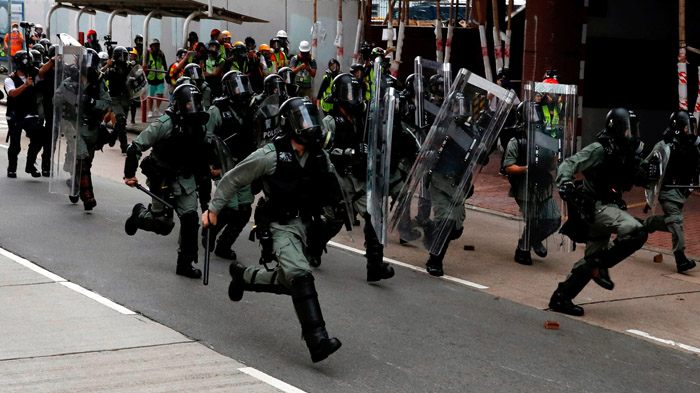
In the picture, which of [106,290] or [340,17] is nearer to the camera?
[106,290]

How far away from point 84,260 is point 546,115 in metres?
4.55

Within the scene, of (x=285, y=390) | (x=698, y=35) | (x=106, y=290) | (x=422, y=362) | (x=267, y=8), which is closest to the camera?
(x=285, y=390)

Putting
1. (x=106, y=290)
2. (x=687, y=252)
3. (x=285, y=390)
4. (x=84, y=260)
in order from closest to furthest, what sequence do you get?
(x=285, y=390) < (x=106, y=290) < (x=84, y=260) < (x=687, y=252)

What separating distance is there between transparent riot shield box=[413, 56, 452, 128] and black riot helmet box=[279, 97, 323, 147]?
13.2 feet

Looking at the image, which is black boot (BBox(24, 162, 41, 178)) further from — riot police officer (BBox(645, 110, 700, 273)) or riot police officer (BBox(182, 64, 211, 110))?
riot police officer (BBox(645, 110, 700, 273))

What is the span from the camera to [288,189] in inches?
276

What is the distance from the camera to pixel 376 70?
32.4 feet

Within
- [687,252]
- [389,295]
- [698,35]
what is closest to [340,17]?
[698,35]

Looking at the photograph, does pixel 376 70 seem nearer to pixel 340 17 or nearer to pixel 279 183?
pixel 279 183

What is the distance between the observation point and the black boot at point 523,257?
1055cm

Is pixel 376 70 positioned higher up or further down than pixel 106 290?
higher up

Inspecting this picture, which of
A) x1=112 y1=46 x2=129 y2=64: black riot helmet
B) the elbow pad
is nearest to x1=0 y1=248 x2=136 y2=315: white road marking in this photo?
the elbow pad

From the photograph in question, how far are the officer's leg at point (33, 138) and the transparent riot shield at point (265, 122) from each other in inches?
182

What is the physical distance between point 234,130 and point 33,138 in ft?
15.7
